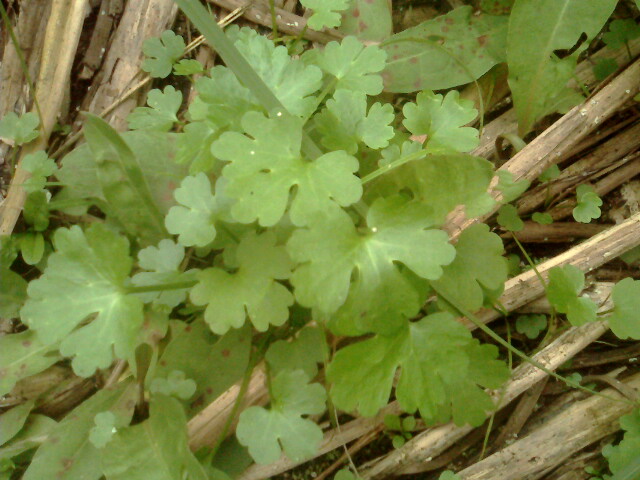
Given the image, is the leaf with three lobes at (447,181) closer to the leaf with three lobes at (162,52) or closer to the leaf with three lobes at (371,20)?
the leaf with three lobes at (371,20)

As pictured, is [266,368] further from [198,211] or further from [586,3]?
[586,3]

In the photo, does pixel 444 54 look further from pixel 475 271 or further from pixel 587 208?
pixel 475 271

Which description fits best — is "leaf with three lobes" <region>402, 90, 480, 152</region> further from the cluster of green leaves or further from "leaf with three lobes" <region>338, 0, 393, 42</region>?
"leaf with three lobes" <region>338, 0, 393, 42</region>

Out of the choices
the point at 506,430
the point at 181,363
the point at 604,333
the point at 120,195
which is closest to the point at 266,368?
the point at 181,363

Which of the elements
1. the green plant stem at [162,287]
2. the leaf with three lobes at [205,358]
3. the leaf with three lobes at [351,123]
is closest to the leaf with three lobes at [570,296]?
the leaf with three lobes at [351,123]

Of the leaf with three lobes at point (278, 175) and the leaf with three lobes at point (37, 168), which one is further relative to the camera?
the leaf with three lobes at point (37, 168)
